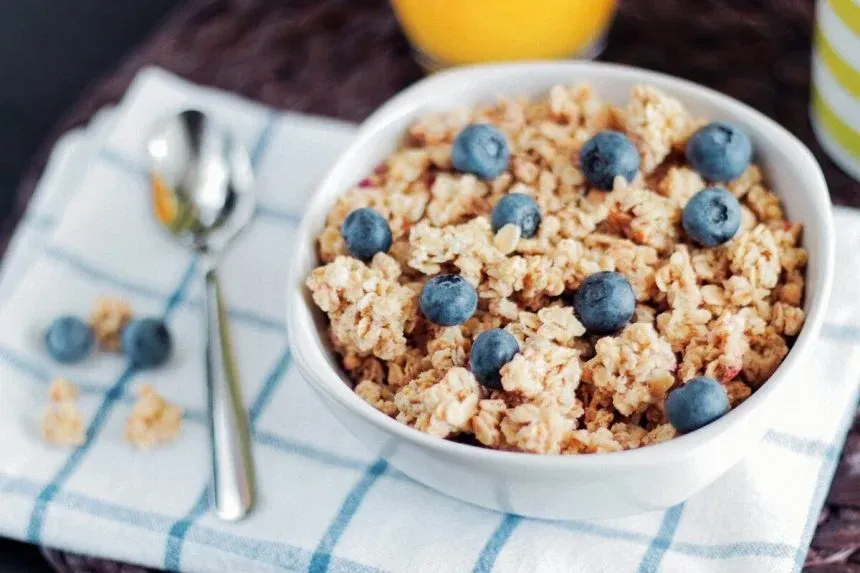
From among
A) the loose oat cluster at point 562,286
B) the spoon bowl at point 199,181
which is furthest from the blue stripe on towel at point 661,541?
the spoon bowl at point 199,181

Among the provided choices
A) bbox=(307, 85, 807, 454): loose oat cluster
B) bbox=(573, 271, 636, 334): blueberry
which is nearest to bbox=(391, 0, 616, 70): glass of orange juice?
bbox=(307, 85, 807, 454): loose oat cluster

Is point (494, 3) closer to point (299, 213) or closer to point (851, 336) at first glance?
point (299, 213)

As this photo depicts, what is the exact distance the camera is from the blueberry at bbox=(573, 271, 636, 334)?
37.4 inches

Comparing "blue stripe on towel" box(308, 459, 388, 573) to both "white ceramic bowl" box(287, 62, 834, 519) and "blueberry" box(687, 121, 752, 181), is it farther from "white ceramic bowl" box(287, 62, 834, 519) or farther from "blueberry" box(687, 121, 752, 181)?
"blueberry" box(687, 121, 752, 181)

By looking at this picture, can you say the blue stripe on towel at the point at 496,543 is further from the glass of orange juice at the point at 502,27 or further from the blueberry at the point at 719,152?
the glass of orange juice at the point at 502,27

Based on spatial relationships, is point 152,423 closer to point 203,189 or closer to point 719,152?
point 203,189

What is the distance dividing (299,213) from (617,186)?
432 millimetres

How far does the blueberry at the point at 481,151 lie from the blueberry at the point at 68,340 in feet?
1.47

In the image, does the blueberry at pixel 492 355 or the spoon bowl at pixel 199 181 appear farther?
the spoon bowl at pixel 199 181

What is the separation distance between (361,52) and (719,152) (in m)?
0.64

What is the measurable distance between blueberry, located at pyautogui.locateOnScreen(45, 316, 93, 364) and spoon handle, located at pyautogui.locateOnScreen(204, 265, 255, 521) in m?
0.14

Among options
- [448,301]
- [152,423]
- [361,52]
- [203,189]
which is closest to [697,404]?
[448,301]

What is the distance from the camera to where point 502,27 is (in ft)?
4.44

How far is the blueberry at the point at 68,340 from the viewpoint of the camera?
121cm
